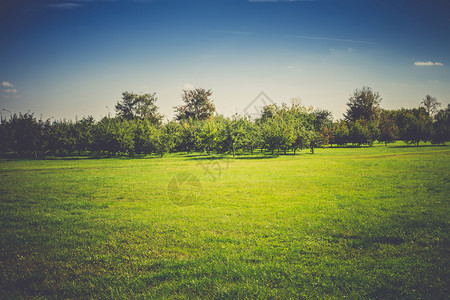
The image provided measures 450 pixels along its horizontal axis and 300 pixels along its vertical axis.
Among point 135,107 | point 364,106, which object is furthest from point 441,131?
point 135,107

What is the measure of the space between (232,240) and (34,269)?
18.7ft

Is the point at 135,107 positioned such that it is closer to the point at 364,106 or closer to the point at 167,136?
the point at 167,136

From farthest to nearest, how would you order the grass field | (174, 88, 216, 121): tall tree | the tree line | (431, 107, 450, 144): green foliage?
(174, 88, 216, 121): tall tree
(431, 107, 450, 144): green foliage
the tree line
the grass field

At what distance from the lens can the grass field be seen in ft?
15.2

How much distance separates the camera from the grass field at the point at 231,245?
4645 mm

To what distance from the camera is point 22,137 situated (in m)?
39.8

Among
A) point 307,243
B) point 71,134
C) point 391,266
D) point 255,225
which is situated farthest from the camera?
point 71,134

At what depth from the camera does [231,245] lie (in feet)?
21.0

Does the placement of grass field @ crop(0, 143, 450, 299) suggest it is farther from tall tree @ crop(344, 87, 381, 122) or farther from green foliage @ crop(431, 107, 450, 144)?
tall tree @ crop(344, 87, 381, 122)

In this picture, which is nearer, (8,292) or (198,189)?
(8,292)

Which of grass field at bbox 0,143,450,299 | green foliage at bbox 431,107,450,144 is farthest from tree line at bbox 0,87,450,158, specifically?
grass field at bbox 0,143,450,299

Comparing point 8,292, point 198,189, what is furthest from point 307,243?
point 198,189

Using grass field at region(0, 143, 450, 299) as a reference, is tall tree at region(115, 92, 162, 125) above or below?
above

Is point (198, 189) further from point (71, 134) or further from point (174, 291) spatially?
point (71, 134)
